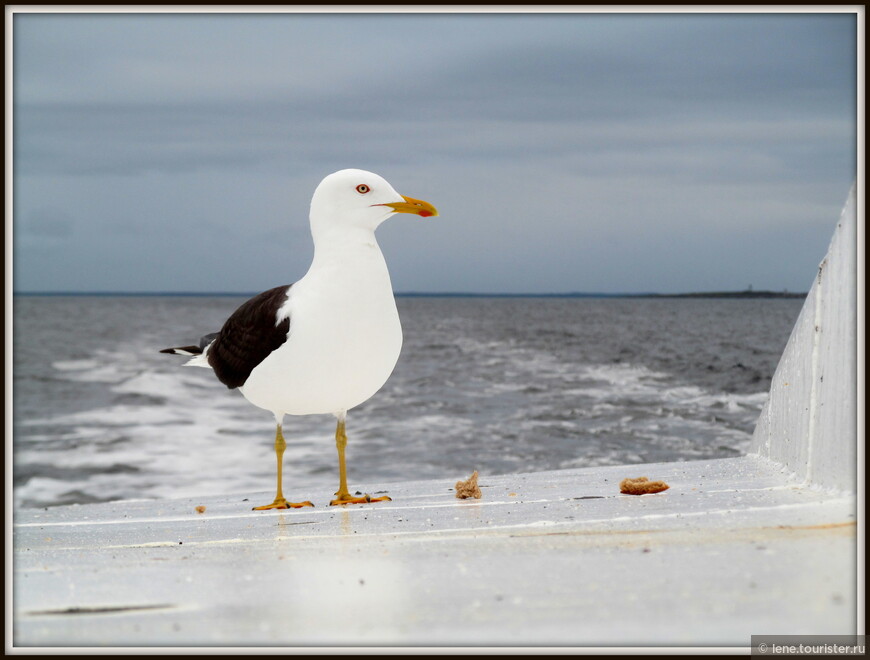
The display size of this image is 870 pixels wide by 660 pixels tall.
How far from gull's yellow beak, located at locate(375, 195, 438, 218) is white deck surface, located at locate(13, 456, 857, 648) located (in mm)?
1669

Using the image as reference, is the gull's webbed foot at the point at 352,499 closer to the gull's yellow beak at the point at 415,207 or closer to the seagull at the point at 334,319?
the seagull at the point at 334,319

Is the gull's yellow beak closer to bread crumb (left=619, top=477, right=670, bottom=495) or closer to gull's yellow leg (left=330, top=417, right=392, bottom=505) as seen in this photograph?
gull's yellow leg (left=330, top=417, right=392, bottom=505)

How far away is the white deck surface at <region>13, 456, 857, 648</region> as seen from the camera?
2680 mm

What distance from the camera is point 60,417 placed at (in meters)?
20.8

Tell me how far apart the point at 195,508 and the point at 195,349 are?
3.58ft

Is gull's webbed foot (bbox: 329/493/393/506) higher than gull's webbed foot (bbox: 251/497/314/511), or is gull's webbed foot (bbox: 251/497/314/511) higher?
gull's webbed foot (bbox: 329/493/393/506)

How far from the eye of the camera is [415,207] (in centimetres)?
508

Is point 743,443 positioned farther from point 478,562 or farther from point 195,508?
point 478,562

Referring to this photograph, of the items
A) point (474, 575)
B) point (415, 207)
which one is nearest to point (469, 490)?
point (415, 207)

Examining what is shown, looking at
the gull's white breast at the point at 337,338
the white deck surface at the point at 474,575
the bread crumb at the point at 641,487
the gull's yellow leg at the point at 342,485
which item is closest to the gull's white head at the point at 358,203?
the gull's white breast at the point at 337,338

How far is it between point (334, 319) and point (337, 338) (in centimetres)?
11

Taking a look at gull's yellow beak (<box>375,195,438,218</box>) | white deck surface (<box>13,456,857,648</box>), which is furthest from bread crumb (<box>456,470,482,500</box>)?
gull's yellow beak (<box>375,195,438,218</box>)

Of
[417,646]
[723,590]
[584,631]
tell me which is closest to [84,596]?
[417,646]

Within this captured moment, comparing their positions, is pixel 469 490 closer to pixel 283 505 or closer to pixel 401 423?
pixel 283 505
